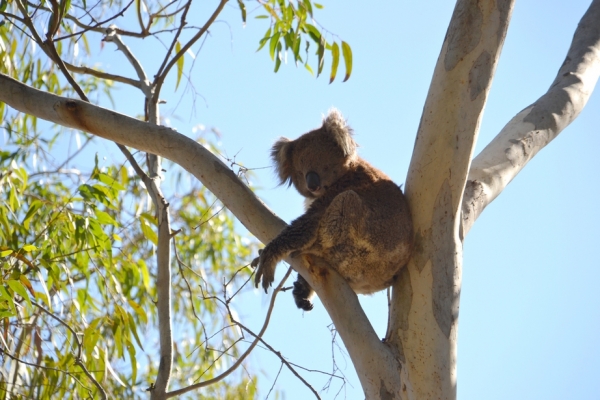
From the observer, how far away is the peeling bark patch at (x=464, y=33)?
A: 6.49 ft

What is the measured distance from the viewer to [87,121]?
7.27 ft

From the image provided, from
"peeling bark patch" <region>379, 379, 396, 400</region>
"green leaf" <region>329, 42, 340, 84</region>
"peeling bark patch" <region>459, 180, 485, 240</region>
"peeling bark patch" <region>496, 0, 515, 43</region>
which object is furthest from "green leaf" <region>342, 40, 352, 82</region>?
"peeling bark patch" <region>379, 379, 396, 400</region>

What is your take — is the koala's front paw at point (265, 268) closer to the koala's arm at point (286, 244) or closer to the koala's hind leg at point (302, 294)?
the koala's arm at point (286, 244)

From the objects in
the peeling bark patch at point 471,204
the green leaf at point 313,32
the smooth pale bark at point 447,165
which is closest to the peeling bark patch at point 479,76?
the smooth pale bark at point 447,165

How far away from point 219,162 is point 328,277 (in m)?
0.53

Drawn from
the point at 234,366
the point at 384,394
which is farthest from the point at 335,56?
the point at 384,394

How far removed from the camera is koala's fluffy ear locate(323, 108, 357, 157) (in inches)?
121

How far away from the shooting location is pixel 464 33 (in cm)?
199

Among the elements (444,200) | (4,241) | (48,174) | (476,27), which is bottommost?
(444,200)

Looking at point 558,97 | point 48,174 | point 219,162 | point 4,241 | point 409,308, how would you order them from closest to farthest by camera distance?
point 409,308
point 219,162
point 558,97
point 4,241
point 48,174

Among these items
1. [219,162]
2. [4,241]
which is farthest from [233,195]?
[4,241]

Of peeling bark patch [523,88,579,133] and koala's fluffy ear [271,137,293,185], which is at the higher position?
koala's fluffy ear [271,137,293,185]

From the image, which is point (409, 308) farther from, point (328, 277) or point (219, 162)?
point (219, 162)

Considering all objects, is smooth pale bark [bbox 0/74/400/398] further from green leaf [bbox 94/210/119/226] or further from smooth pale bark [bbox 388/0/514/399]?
green leaf [bbox 94/210/119/226]
